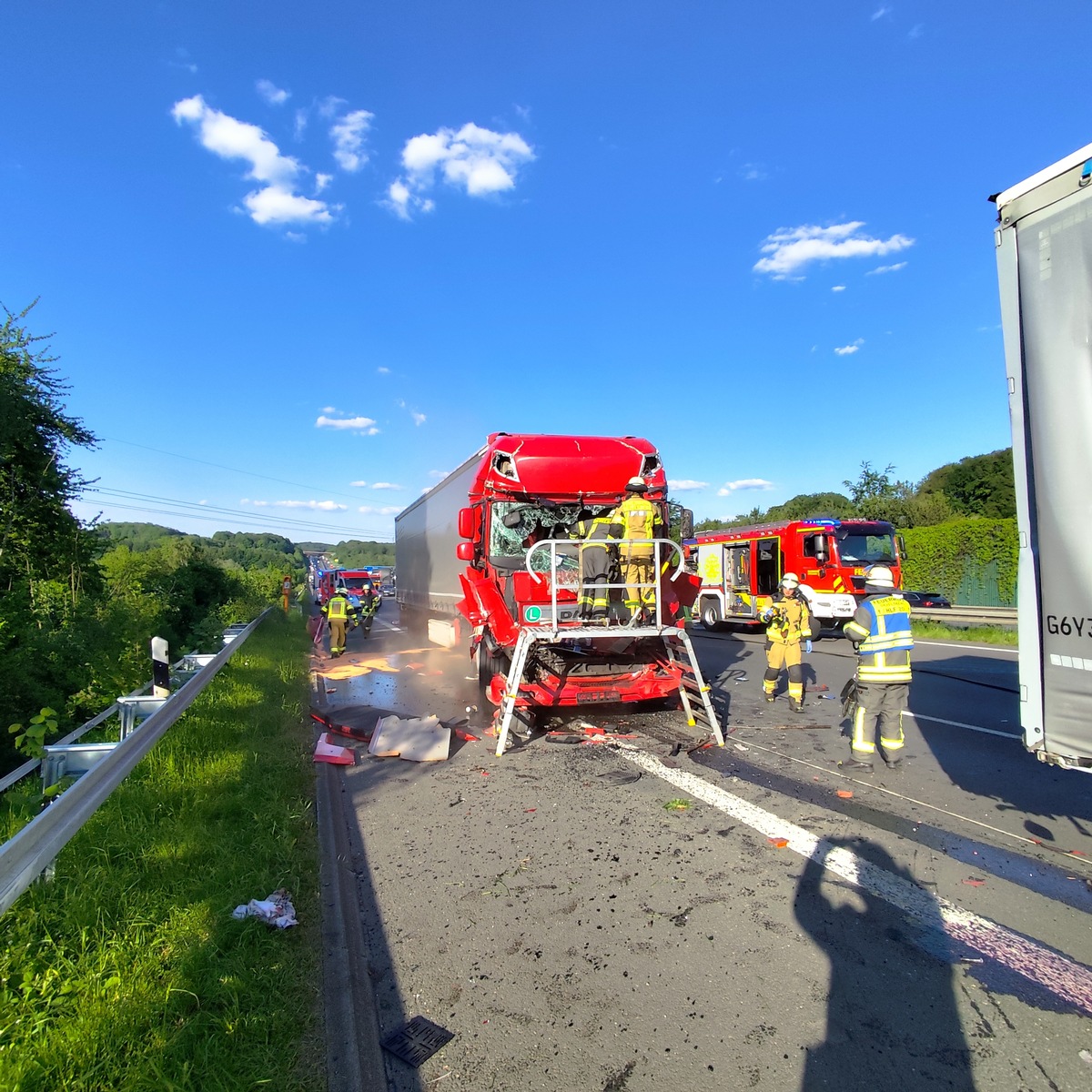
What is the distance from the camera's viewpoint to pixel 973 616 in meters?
19.9

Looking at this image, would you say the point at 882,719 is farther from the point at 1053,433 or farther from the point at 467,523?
the point at 467,523

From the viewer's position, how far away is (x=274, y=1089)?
7.30ft

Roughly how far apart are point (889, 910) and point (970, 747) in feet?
12.0

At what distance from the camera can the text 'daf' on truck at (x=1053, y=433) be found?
9.67 feet

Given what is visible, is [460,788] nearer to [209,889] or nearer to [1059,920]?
[209,889]

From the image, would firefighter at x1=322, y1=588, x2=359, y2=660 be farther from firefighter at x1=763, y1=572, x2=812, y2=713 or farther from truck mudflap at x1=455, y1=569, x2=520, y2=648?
firefighter at x1=763, y1=572, x2=812, y2=713

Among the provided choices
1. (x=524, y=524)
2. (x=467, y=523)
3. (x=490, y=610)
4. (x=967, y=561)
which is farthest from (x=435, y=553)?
(x=967, y=561)

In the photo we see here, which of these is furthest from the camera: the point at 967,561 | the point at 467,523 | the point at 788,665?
the point at 967,561

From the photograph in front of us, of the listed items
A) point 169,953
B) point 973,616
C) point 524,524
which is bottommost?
point 169,953

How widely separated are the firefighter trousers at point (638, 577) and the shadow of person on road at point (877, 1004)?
3.50 metres

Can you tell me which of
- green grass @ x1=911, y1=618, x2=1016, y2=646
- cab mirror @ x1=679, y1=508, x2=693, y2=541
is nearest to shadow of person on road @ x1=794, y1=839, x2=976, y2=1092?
cab mirror @ x1=679, y1=508, x2=693, y2=541

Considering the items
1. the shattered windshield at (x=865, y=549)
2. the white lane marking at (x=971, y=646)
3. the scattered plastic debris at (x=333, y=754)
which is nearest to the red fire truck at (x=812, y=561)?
the shattered windshield at (x=865, y=549)

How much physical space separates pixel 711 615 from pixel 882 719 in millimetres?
15596

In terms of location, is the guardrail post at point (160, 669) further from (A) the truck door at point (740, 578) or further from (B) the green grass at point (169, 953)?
(A) the truck door at point (740, 578)
